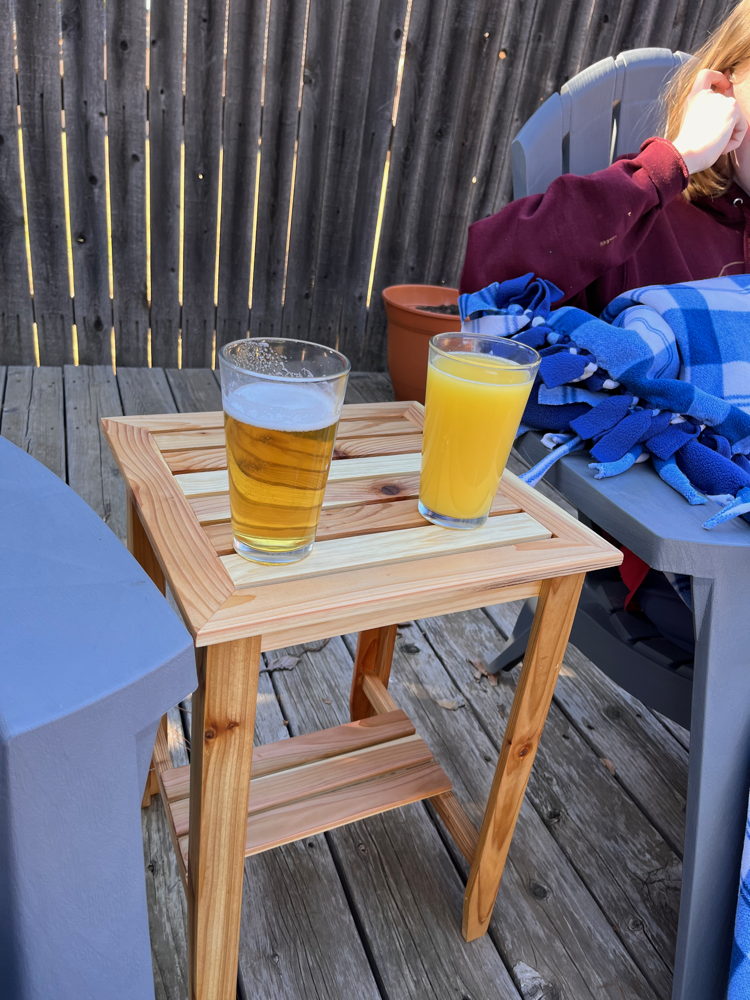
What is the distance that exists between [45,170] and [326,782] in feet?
7.40

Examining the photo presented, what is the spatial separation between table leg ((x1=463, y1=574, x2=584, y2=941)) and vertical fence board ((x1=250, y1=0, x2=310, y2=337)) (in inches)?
85.3

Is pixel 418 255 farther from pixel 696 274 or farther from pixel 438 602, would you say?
pixel 438 602

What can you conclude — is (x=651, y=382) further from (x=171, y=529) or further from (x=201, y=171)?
(x=201, y=171)

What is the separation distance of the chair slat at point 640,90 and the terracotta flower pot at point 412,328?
108 cm

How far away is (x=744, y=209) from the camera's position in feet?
4.33

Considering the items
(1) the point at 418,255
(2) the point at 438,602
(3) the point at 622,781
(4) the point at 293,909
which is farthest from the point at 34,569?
(1) the point at 418,255

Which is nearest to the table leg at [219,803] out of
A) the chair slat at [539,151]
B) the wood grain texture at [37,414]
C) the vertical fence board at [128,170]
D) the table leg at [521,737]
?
the table leg at [521,737]

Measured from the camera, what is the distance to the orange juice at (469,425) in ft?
2.24

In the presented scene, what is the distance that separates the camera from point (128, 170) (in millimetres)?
2439

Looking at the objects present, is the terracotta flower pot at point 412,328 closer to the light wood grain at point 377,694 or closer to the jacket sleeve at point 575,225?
the jacket sleeve at point 575,225

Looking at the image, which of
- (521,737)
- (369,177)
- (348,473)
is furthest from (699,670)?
(369,177)

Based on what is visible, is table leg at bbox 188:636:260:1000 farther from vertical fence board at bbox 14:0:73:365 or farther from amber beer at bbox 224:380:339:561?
vertical fence board at bbox 14:0:73:365

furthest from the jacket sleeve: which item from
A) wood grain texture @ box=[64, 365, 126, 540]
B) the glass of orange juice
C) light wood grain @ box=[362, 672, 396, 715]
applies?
wood grain texture @ box=[64, 365, 126, 540]

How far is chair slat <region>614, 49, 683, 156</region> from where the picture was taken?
134 cm
